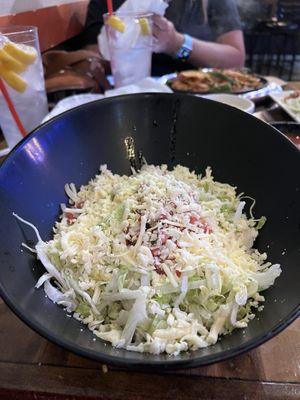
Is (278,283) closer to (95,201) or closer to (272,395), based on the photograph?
(272,395)

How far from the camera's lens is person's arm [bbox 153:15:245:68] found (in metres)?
1.97

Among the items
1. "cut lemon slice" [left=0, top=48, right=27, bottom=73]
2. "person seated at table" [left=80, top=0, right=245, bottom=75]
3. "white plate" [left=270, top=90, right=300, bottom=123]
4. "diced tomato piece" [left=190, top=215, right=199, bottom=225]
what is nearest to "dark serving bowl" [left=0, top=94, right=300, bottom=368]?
"diced tomato piece" [left=190, top=215, right=199, bottom=225]

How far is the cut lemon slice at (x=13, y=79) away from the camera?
111cm

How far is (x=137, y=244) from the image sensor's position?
0.70m

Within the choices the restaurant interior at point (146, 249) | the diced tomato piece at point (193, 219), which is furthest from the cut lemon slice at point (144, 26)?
the diced tomato piece at point (193, 219)

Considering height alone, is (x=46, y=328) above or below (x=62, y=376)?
above

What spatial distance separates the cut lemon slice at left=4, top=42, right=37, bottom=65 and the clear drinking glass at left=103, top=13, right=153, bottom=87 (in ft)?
1.62

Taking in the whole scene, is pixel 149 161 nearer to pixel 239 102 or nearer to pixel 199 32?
pixel 239 102

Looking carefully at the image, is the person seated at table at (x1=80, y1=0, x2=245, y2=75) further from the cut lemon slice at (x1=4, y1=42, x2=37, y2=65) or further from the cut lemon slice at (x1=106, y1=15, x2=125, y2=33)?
the cut lemon slice at (x1=4, y1=42, x2=37, y2=65)

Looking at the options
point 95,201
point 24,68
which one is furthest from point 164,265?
point 24,68

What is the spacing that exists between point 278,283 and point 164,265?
0.20 metres

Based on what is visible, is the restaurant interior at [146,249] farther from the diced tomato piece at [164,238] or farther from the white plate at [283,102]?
the white plate at [283,102]

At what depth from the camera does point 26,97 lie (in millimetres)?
1304

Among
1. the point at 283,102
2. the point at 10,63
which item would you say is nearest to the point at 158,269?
the point at 10,63
